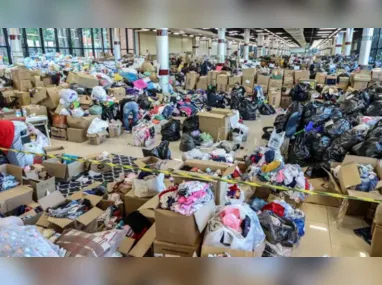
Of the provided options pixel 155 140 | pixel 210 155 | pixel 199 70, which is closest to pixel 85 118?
pixel 155 140

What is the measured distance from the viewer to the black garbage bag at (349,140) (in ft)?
13.2

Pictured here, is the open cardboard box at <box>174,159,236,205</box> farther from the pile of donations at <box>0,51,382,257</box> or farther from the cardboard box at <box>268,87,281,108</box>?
the cardboard box at <box>268,87,281,108</box>

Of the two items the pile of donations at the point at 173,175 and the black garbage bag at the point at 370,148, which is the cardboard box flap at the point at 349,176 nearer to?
the pile of donations at the point at 173,175

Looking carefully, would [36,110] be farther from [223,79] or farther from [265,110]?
[223,79]

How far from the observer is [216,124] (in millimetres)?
5312

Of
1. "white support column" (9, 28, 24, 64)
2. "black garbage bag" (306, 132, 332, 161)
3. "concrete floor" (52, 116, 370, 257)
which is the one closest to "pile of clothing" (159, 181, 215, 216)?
"concrete floor" (52, 116, 370, 257)

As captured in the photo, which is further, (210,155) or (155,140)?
Result: (155,140)

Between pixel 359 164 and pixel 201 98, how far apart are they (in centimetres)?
594

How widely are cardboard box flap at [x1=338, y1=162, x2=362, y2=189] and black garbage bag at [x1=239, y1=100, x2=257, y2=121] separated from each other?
407 cm

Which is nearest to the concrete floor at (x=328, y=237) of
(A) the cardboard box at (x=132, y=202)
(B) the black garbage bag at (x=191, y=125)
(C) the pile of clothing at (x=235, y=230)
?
(C) the pile of clothing at (x=235, y=230)
